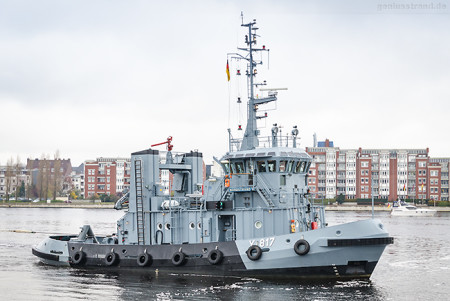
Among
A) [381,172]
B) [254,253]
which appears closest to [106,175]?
[381,172]

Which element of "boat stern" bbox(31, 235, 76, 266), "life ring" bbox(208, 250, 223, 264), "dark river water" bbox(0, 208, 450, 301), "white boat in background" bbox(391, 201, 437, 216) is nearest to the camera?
"dark river water" bbox(0, 208, 450, 301)

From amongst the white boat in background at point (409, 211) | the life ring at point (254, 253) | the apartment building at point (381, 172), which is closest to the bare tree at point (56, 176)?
the apartment building at point (381, 172)

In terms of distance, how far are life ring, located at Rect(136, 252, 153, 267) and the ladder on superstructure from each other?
810 mm

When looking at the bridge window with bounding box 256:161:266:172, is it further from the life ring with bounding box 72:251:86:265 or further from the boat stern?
the boat stern

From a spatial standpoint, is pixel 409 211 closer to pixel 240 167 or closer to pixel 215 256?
pixel 240 167

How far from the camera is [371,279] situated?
2500cm

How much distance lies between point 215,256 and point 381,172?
8474 cm

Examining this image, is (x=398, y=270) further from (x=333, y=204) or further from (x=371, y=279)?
(x=333, y=204)

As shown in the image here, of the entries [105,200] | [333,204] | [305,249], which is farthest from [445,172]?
[305,249]

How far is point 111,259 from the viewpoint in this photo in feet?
86.3

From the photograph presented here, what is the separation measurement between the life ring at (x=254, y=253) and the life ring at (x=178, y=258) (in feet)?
9.39

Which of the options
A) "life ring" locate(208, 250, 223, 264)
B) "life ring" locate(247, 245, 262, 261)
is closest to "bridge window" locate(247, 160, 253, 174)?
"life ring" locate(247, 245, 262, 261)

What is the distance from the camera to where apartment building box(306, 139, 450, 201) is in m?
103

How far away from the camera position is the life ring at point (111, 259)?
86.1ft
